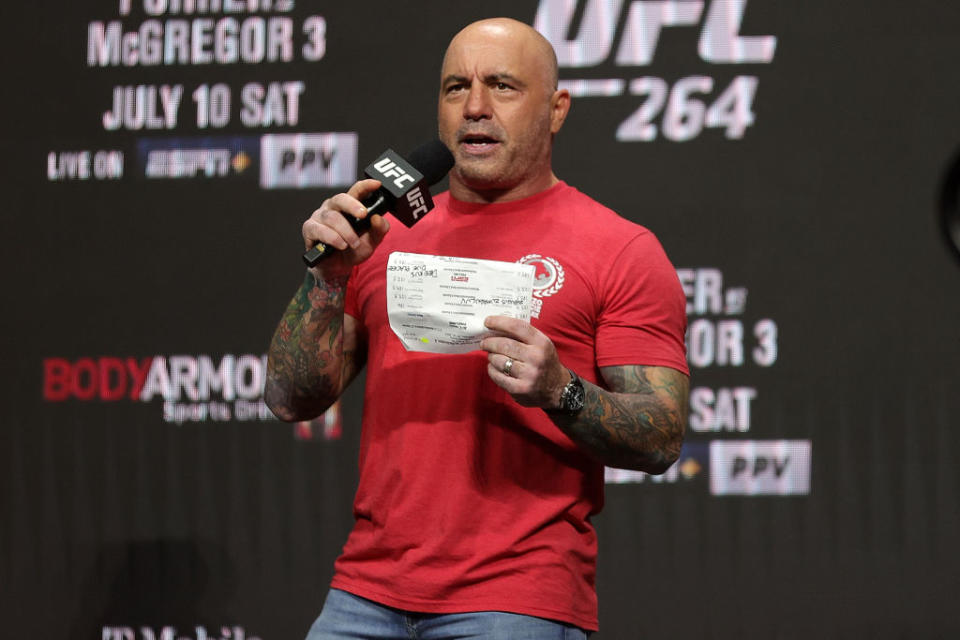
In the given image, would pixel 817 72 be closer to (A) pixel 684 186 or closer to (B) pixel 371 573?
(A) pixel 684 186

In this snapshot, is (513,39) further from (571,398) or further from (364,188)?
(571,398)

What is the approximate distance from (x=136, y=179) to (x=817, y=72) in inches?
77.0

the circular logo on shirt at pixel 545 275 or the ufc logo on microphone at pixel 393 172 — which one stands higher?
the ufc logo on microphone at pixel 393 172

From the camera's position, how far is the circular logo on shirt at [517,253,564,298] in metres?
1.70

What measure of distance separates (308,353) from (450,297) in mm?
353

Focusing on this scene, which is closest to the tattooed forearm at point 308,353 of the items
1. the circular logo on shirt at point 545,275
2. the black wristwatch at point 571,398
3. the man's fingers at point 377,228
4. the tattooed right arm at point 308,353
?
the tattooed right arm at point 308,353

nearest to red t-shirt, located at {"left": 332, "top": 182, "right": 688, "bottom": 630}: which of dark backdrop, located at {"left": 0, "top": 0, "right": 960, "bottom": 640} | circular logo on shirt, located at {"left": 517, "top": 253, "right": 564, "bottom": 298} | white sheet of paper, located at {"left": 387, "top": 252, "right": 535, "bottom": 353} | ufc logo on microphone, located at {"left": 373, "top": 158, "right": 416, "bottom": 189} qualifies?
circular logo on shirt, located at {"left": 517, "top": 253, "right": 564, "bottom": 298}

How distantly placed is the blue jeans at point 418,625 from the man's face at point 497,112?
0.71 metres

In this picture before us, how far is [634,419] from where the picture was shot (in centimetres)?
158

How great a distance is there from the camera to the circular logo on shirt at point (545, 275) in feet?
5.57

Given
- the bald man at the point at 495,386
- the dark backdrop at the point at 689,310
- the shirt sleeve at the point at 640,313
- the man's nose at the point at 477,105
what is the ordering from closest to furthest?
the bald man at the point at 495,386 → the shirt sleeve at the point at 640,313 → the man's nose at the point at 477,105 → the dark backdrop at the point at 689,310

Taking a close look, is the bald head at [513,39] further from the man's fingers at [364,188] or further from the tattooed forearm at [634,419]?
the tattooed forearm at [634,419]

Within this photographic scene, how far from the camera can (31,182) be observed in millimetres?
3254

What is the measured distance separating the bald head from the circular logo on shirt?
0.38 m
